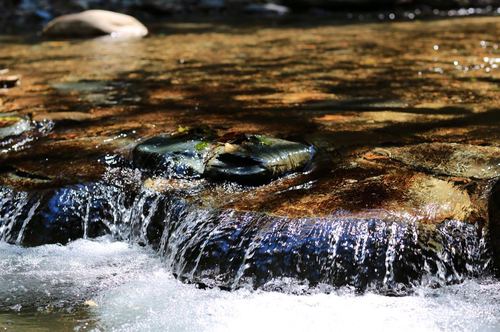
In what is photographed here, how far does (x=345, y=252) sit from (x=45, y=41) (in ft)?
36.1

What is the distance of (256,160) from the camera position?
13.9ft

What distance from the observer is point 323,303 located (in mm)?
3213

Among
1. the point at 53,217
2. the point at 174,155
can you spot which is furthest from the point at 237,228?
the point at 53,217

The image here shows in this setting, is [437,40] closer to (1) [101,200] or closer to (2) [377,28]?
(2) [377,28]

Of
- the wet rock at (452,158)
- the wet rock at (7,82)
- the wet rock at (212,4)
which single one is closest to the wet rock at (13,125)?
the wet rock at (7,82)

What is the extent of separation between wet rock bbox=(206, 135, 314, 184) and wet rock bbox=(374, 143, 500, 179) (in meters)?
0.64

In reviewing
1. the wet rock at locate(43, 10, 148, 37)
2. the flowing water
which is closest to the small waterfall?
the flowing water

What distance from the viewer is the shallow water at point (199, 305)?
3.01 metres

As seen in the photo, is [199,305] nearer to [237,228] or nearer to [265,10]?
[237,228]

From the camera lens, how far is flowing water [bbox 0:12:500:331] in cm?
316

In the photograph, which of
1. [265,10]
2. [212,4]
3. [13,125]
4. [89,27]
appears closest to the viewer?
[13,125]

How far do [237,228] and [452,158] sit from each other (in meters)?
1.65

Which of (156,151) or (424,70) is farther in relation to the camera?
(424,70)

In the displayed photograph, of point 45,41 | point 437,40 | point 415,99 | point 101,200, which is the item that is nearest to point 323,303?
point 101,200
